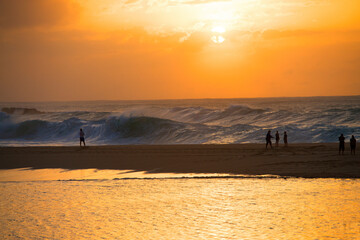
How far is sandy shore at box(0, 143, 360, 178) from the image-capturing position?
18859 millimetres

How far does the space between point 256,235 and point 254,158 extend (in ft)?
44.1

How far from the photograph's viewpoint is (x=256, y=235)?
9422 millimetres

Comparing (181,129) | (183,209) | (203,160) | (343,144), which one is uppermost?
(181,129)

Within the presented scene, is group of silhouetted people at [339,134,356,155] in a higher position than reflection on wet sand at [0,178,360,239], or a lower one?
higher

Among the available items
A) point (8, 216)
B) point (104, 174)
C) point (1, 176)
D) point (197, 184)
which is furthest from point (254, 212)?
point (1, 176)

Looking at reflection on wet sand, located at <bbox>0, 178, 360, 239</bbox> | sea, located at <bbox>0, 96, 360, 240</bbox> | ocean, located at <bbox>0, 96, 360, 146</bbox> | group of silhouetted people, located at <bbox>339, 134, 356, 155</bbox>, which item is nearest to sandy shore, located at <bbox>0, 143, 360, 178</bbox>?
group of silhouetted people, located at <bbox>339, 134, 356, 155</bbox>

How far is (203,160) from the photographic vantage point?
22625mm

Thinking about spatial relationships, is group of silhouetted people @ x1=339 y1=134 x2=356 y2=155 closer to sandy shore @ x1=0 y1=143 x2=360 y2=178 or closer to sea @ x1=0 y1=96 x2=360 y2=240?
sandy shore @ x1=0 y1=143 x2=360 y2=178

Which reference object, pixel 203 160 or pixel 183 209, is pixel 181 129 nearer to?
pixel 203 160

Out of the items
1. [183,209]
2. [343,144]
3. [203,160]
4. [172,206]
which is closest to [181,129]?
[203,160]

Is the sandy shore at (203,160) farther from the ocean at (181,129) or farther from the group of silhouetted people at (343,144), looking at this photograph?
the ocean at (181,129)

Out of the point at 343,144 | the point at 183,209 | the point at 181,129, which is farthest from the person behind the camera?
the point at 181,129

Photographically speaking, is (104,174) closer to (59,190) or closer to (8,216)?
(59,190)

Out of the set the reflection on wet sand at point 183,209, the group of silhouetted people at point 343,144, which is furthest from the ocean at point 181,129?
the reflection on wet sand at point 183,209
